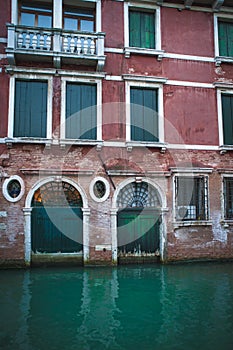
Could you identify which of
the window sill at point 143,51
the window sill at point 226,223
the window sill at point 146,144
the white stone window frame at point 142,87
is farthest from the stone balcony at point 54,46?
the window sill at point 226,223

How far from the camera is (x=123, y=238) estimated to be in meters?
10.8

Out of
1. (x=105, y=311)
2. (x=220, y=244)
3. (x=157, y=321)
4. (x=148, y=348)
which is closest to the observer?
(x=148, y=348)

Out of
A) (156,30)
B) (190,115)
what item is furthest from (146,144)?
(156,30)

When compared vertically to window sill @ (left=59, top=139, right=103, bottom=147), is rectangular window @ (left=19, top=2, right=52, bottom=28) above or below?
above

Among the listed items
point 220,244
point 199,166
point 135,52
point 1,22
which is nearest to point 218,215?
point 220,244

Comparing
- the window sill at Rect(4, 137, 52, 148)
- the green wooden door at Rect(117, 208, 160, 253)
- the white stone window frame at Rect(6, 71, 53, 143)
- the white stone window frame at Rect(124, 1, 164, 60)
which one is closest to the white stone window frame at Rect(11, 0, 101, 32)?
the white stone window frame at Rect(124, 1, 164, 60)

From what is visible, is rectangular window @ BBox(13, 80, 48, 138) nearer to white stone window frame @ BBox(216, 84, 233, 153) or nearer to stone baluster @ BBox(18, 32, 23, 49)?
stone baluster @ BBox(18, 32, 23, 49)

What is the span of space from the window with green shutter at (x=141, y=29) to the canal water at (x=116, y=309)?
7.68m

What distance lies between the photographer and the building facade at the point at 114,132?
33.8ft

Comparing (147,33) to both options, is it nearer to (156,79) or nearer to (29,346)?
(156,79)

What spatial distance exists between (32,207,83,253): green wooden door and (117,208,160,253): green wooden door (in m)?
1.38

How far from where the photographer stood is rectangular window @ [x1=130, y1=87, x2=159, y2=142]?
11.1 m

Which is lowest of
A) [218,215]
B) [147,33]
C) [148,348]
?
[148,348]

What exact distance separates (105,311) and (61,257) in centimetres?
450
